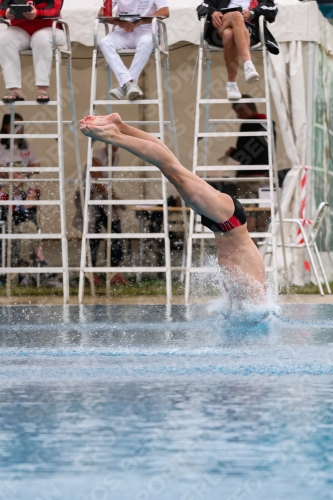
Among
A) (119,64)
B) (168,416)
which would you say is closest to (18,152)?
(119,64)

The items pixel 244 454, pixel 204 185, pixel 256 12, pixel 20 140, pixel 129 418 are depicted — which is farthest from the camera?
pixel 20 140

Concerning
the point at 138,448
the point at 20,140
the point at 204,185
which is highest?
the point at 20,140

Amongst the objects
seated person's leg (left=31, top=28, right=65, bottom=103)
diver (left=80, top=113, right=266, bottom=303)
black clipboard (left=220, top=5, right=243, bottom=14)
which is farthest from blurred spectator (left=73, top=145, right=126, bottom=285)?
diver (left=80, top=113, right=266, bottom=303)

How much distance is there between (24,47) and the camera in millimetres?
9391

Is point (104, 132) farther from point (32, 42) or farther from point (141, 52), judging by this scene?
point (32, 42)

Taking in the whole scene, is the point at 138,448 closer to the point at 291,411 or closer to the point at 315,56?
the point at 291,411

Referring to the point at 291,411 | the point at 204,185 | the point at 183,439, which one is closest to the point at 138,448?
the point at 183,439

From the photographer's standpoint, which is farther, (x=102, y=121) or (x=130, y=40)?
(x=130, y=40)

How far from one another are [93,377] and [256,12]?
5815 mm

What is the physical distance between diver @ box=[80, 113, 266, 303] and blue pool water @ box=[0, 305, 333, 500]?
47cm

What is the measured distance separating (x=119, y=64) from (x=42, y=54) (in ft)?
2.52

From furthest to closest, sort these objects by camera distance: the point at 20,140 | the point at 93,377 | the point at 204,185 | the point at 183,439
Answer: the point at 20,140 → the point at 204,185 → the point at 93,377 → the point at 183,439

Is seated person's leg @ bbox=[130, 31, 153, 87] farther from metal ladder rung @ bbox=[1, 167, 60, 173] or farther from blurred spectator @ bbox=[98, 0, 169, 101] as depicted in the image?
metal ladder rung @ bbox=[1, 167, 60, 173]

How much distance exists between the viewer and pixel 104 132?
606cm
